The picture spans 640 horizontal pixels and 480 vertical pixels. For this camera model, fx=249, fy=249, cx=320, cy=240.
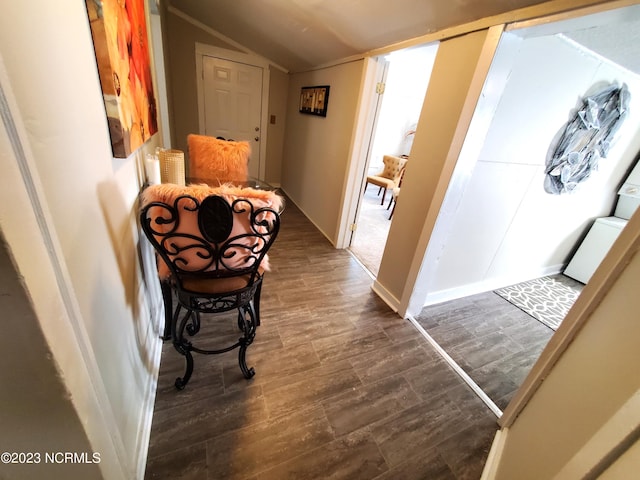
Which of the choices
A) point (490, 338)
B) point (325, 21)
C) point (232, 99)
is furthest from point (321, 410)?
point (232, 99)

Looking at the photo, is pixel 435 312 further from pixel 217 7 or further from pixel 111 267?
pixel 217 7

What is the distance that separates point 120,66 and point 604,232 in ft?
13.6

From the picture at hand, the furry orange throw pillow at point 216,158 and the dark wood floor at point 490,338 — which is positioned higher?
the furry orange throw pillow at point 216,158

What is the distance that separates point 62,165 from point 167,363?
1.21m

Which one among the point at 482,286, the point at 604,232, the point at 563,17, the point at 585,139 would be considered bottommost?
the point at 482,286

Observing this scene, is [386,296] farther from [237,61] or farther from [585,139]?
[237,61]

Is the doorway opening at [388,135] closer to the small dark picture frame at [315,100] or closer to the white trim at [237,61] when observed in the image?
the small dark picture frame at [315,100]

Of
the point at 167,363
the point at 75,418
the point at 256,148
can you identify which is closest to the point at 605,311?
the point at 75,418

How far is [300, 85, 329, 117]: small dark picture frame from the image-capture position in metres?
2.96

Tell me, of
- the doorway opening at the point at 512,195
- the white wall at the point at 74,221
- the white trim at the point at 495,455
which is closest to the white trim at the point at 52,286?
the white wall at the point at 74,221

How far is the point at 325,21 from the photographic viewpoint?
1.96m

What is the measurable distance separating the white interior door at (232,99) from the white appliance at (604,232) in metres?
4.54

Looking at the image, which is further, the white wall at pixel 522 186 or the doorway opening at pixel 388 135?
the doorway opening at pixel 388 135

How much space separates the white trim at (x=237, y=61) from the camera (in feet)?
11.6
